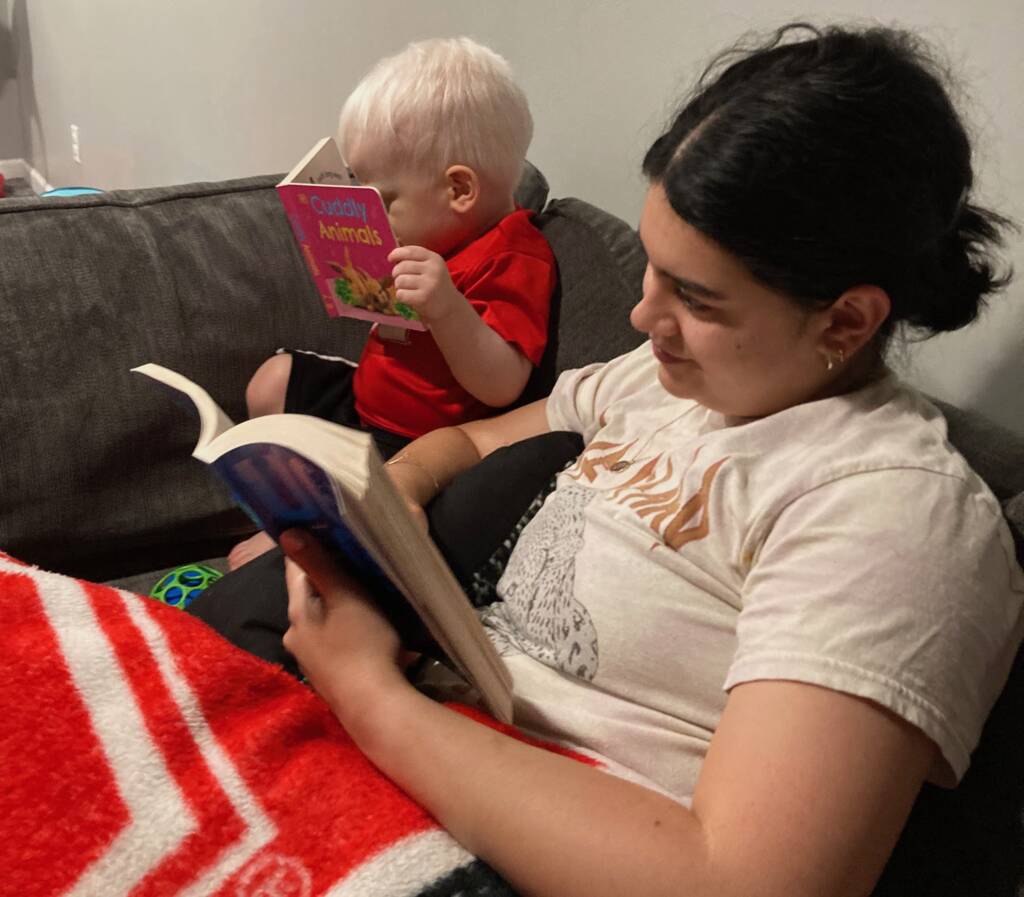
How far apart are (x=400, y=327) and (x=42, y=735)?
0.73 m

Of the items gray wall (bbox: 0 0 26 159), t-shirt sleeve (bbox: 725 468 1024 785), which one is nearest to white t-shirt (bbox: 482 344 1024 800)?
t-shirt sleeve (bbox: 725 468 1024 785)

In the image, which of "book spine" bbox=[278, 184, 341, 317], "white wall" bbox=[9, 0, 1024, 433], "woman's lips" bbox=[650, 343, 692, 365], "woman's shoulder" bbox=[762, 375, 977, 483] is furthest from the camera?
"book spine" bbox=[278, 184, 341, 317]

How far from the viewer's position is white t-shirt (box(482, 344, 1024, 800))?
0.55 m

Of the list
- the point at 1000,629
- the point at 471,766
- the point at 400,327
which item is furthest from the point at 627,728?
the point at 400,327

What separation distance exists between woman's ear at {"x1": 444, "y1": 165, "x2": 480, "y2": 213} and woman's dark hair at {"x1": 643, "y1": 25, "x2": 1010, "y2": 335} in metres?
0.58

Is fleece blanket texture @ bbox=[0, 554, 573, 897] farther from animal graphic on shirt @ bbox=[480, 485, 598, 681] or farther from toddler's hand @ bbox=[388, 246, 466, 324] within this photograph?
toddler's hand @ bbox=[388, 246, 466, 324]

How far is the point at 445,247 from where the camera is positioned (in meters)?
1.27

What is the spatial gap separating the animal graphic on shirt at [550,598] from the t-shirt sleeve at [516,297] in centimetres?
35

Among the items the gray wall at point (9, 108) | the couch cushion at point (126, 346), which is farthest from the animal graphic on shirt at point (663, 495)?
the gray wall at point (9, 108)

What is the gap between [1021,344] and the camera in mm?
856

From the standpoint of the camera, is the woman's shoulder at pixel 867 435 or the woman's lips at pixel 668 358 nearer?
the woman's shoulder at pixel 867 435

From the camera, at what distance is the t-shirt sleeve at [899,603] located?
0.54m

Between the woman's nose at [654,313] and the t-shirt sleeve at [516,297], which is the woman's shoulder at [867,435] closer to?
the woman's nose at [654,313]

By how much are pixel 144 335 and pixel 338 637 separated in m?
0.71
